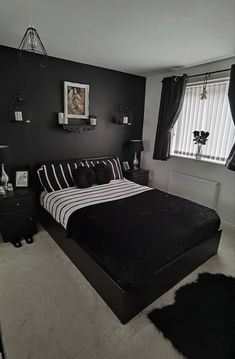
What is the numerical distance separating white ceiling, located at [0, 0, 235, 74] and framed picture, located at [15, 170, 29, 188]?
167 cm

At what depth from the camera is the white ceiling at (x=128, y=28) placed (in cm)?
164

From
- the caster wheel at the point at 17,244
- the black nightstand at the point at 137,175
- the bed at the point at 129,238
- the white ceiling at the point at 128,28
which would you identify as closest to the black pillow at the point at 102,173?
the bed at the point at 129,238

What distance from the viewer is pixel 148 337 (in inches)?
59.7

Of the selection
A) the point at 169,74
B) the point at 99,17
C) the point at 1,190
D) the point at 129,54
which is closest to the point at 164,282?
the point at 1,190

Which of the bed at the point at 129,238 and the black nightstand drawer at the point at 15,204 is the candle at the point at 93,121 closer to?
the bed at the point at 129,238

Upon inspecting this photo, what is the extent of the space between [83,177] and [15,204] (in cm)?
99

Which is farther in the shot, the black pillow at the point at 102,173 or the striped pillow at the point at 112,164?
the striped pillow at the point at 112,164

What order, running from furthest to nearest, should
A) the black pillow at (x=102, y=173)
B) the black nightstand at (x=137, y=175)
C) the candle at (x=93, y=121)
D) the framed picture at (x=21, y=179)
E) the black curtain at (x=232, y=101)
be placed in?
the black nightstand at (x=137, y=175) → the candle at (x=93, y=121) → the black pillow at (x=102, y=173) → the framed picture at (x=21, y=179) → the black curtain at (x=232, y=101)

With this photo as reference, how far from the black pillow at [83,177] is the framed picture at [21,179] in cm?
69

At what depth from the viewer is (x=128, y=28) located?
2.03m

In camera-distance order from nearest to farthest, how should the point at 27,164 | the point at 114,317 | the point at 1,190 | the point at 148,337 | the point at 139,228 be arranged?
the point at 148,337 < the point at 114,317 < the point at 139,228 < the point at 1,190 < the point at 27,164

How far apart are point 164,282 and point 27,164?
2.50 m

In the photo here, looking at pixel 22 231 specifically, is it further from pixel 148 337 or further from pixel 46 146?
pixel 148 337

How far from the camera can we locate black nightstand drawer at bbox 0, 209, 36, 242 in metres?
2.55
